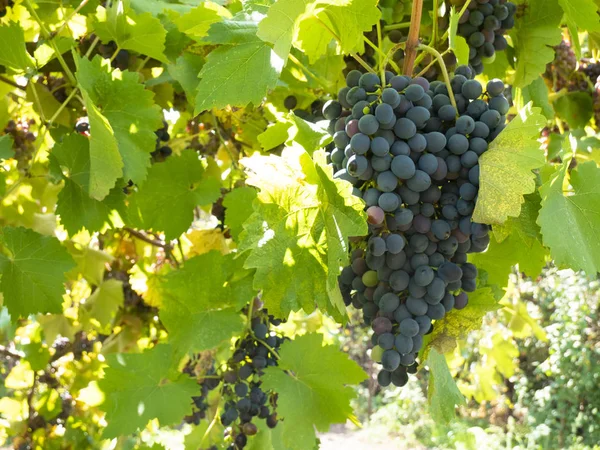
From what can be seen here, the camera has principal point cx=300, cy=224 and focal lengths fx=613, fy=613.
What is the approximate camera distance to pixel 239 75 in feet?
3.34

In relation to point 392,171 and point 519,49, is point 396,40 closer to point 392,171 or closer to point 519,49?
point 519,49

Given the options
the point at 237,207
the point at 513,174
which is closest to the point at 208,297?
the point at 237,207

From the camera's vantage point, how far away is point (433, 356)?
3.45 feet

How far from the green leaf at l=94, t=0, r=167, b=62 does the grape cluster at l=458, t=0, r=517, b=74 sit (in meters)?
0.65

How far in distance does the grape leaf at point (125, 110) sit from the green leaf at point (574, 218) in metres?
0.81

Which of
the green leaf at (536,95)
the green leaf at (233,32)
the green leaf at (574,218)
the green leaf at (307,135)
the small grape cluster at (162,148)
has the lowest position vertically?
the small grape cluster at (162,148)

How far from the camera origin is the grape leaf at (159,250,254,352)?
4.66 ft

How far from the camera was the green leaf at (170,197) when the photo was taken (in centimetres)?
158

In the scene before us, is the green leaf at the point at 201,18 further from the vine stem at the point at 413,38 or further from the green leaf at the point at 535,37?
the green leaf at the point at 535,37

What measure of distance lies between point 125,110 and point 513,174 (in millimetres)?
821

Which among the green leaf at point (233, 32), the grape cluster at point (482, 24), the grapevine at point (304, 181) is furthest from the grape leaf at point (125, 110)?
the grape cluster at point (482, 24)

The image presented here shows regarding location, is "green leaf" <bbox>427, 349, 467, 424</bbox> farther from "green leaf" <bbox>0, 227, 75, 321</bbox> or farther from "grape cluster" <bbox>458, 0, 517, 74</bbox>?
"green leaf" <bbox>0, 227, 75, 321</bbox>

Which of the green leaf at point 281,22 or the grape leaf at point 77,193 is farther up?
the green leaf at point 281,22

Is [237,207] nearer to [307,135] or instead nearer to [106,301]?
[307,135]
